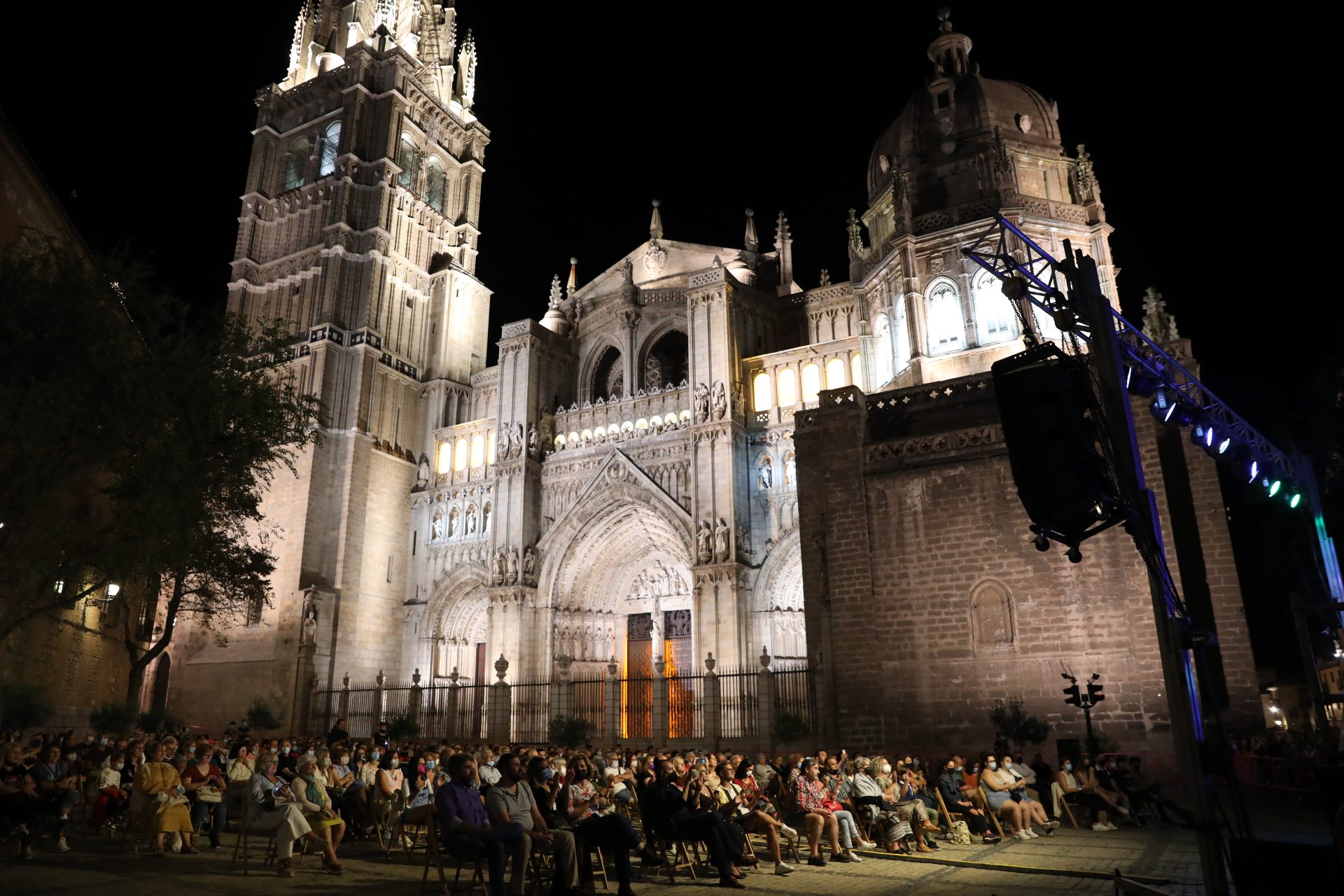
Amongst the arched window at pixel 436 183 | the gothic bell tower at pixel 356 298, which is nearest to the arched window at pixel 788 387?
the gothic bell tower at pixel 356 298

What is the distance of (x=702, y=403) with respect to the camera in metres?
26.6

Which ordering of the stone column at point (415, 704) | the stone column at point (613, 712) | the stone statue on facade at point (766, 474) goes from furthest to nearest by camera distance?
the stone statue on facade at point (766, 474), the stone column at point (415, 704), the stone column at point (613, 712)

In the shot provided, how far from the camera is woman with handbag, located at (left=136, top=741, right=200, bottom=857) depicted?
889 cm

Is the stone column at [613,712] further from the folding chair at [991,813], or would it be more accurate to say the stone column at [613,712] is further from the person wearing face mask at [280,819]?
the person wearing face mask at [280,819]

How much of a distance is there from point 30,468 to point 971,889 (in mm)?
13315

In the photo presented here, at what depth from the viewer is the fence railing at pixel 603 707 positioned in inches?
744

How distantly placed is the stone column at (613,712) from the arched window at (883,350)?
11.2 metres

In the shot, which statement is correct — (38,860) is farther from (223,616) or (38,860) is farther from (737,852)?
(223,616)

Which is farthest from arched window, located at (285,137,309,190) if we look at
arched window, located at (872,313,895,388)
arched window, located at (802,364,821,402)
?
arched window, located at (872,313,895,388)

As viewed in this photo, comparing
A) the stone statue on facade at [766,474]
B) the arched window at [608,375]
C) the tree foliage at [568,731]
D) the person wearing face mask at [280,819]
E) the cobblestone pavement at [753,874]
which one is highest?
the arched window at [608,375]

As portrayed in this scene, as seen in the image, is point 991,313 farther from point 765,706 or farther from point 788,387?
point 765,706

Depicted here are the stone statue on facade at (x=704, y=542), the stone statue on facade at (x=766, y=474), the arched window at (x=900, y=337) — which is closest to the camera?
the arched window at (x=900, y=337)

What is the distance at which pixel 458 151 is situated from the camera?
38906 millimetres

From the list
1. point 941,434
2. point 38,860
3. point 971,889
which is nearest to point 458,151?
point 941,434
